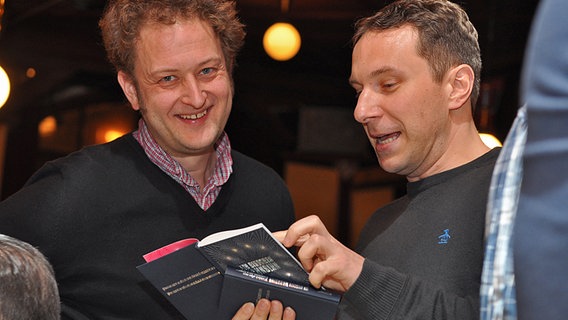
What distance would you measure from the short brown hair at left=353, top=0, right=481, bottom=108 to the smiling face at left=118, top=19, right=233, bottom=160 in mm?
476

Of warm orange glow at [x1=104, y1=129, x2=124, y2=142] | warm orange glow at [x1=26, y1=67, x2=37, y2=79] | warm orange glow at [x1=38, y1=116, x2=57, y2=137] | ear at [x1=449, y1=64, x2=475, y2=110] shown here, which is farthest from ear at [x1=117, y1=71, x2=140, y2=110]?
warm orange glow at [x1=104, y1=129, x2=124, y2=142]

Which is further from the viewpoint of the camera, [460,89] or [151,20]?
[151,20]

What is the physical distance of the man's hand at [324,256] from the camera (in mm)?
1711

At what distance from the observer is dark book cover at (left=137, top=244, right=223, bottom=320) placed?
5.88ft

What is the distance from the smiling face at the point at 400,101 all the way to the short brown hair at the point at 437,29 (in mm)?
24

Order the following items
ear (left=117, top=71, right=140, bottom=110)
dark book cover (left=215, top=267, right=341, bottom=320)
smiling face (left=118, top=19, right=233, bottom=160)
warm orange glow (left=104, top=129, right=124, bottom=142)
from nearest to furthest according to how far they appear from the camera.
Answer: dark book cover (left=215, top=267, right=341, bottom=320) → smiling face (left=118, top=19, right=233, bottom=160) → ear (left=117, top=71, right=140, bottom=110) → warm orange glow (left=104, top=129, right=124, bottom=142)

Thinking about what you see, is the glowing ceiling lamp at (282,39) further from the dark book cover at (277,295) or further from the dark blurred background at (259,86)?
the dark book cover at (277,295)

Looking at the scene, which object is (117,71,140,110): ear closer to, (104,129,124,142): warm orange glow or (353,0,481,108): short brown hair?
(353,0,481,108): short brown hair

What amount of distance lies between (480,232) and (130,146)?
1.15 meters

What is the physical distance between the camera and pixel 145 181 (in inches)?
93.7

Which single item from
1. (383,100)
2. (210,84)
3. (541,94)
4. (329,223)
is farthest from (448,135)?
(329,223)

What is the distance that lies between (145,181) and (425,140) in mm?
863

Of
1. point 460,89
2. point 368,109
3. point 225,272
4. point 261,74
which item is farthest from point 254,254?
point 261,74

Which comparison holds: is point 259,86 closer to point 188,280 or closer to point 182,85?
point 182,85
